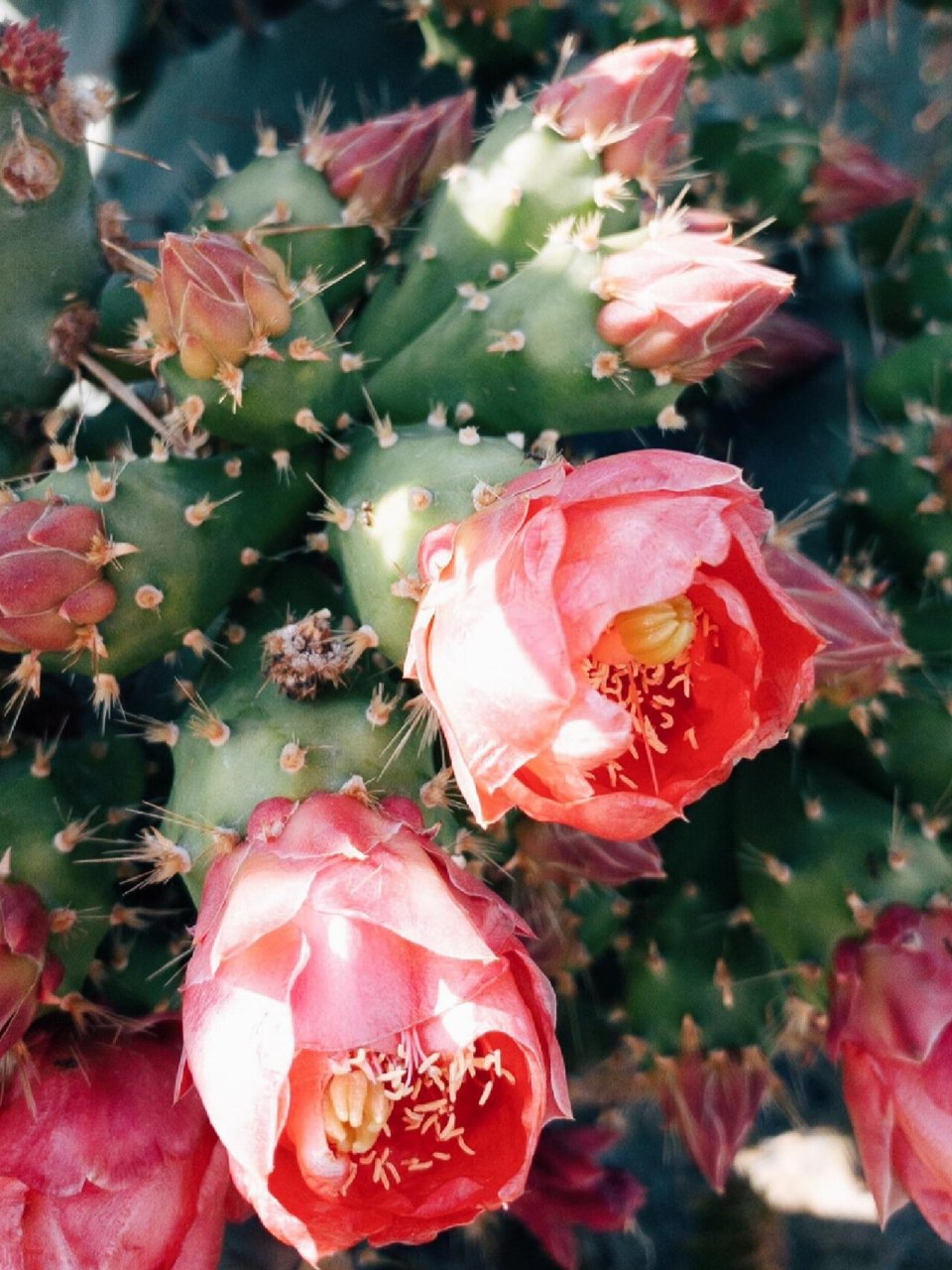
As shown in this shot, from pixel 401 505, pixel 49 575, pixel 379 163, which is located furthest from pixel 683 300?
pixel 49 575

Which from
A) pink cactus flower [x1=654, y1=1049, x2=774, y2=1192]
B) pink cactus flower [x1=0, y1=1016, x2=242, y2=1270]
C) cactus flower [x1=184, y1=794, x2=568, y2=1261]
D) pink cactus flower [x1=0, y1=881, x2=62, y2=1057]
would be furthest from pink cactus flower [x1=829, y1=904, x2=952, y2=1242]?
pink cactus flower [x1=0, y1=881, x2=62, y2=1057]

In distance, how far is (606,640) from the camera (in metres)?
0.75

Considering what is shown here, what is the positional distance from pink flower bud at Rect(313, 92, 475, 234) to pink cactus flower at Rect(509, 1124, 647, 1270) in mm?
913

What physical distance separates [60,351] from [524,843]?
556mm

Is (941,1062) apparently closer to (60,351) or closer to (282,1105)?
(282,1105)

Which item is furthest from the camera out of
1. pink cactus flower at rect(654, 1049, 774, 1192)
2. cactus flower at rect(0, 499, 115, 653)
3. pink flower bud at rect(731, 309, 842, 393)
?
pink flower bud at rect(731, 309, 842, 393)

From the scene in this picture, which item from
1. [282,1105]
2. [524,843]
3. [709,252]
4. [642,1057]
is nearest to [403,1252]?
[642,1057]

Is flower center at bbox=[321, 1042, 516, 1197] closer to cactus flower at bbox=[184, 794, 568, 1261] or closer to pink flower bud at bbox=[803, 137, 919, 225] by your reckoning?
cactus flower at bbox=[184, 794, 568, 1261]

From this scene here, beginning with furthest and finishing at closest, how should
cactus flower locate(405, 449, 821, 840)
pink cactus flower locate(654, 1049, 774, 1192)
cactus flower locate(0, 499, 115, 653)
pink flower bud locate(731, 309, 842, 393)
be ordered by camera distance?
1. pink flower bud locate(731, 309, 842, 393)
2. pink cactus flower locate(654, 1049, 774, 1192)
3. cactus flower locate(0, 499, 115, 653)
4. cactus flower locate(405, 449, 821, 840)

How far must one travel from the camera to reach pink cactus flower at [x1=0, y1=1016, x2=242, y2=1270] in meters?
0.85

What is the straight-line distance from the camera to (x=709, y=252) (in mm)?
877

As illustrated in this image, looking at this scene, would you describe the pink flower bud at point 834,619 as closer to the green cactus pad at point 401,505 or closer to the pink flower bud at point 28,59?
the green cactus pad at point 401,505

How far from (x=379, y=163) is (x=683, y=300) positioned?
352 millimetres

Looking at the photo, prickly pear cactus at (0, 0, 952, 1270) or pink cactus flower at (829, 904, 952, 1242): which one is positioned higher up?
prickly pear cactus at (0, 0, 952, 1270)
